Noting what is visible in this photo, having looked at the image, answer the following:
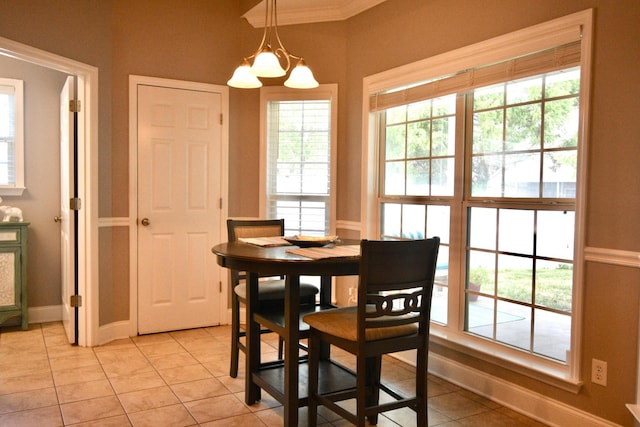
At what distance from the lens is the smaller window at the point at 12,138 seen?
14.3 feet

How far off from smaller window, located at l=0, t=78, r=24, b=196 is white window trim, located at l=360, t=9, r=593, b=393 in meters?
3.00

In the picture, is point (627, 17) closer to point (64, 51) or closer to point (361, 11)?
point (361, 11)

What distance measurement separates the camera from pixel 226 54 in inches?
173

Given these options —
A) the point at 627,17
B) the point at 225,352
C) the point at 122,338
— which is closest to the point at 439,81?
the point at 627,17

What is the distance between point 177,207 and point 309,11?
78.0 inches

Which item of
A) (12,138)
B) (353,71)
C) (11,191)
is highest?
(353,71)

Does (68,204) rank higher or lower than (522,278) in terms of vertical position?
higher

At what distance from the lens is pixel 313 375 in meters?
2.40

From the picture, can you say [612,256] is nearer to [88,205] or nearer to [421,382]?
[421,382]

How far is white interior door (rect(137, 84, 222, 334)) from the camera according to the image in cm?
411

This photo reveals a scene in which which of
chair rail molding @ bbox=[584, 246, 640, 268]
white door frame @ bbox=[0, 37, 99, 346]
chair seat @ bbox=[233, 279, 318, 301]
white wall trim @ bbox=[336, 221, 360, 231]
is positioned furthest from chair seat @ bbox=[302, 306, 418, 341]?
white door frame @ bbox=[0, 37, 99, 346]

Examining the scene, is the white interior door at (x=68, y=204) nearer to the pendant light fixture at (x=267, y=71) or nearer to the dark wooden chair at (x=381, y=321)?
the pendant light fixture at (x=267, y=71)

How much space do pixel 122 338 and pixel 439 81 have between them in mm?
3097

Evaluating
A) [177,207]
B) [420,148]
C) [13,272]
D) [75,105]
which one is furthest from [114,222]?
[420,148]
